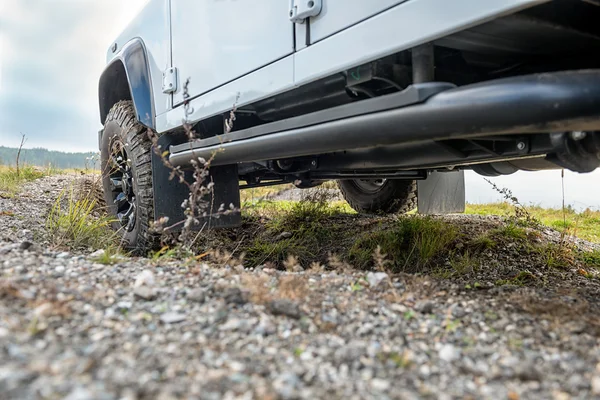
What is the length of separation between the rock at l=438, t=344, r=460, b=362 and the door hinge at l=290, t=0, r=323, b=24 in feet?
4.48

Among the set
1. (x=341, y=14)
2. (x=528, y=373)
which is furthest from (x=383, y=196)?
(x=528, y=373)

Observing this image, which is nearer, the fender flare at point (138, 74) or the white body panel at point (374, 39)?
the white body panel at point (374, 39)

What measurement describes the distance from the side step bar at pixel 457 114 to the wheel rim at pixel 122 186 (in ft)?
6.44

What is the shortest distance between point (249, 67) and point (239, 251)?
187 centimetres

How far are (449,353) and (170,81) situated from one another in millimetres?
2419

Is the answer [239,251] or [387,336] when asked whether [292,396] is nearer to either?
[387,336]

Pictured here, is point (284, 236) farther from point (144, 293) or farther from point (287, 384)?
point (287, 384)

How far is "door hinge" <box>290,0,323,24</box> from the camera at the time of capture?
1886 mm

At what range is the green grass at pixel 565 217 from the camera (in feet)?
15.9

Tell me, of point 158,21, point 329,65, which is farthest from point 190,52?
point 329,65

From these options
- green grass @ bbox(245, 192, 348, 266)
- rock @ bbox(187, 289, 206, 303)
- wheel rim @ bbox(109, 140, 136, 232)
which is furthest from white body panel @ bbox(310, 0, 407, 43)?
wheel rim @ bbox(109, 140, 136, 232)

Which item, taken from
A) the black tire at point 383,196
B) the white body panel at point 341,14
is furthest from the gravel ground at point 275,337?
the black tire at point 383,196

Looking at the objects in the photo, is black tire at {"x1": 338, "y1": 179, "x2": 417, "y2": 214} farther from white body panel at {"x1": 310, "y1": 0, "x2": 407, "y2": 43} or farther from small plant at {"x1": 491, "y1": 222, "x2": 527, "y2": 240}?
white body panel at {"x1": 310, "y1": 0, "x2": 407, "y2": 43}

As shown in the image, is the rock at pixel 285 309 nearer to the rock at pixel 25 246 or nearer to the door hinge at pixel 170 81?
the rock at pixel 25 246
